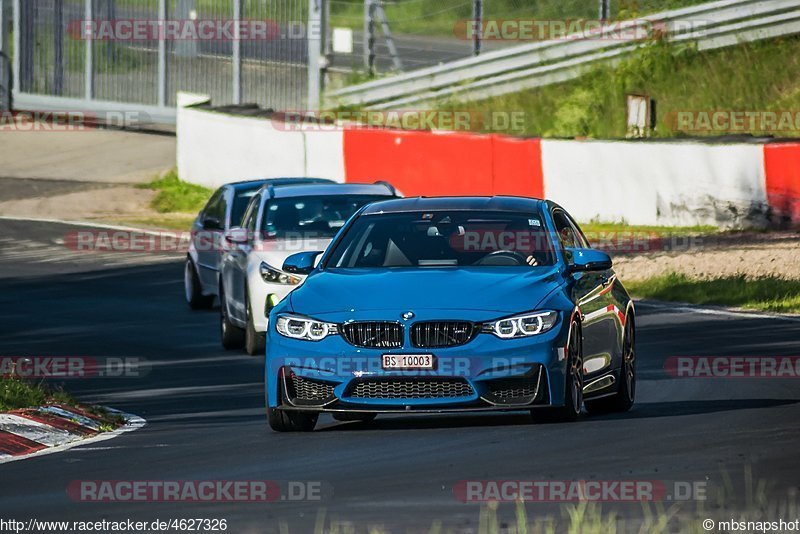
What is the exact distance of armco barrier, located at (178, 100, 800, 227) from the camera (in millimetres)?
25266

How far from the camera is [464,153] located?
28453 mm

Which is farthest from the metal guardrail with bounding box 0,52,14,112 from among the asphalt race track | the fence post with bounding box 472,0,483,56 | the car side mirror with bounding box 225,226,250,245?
the car side mirror with bounding box 225,226,250,245

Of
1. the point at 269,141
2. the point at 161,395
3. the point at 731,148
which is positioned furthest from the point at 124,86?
the point at 161,395

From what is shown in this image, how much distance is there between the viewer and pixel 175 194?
1375 inches

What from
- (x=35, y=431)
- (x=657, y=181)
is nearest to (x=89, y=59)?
(x=657, y=181)

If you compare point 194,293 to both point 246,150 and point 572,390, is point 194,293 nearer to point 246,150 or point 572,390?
point 572,390

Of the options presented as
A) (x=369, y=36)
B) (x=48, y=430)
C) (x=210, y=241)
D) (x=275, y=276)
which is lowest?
(x=48, y=430)

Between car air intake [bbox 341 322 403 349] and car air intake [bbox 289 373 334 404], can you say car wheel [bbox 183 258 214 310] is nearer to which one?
Answer: car air intake [bbox 289 373 334 404]

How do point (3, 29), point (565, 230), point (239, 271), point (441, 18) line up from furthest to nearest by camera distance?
point (3, 29) < point (441, 18) < point (239, 271) < point (565, 230)

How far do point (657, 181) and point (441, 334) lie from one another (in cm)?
1614

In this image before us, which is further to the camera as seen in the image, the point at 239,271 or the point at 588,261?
the point at 239,271

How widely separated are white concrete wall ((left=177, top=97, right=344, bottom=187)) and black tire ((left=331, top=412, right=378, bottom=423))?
1883 centimetres

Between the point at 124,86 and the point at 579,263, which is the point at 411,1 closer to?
the point at 124,86

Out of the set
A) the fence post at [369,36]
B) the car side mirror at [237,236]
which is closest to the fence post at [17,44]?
the fence post at [369,36]
